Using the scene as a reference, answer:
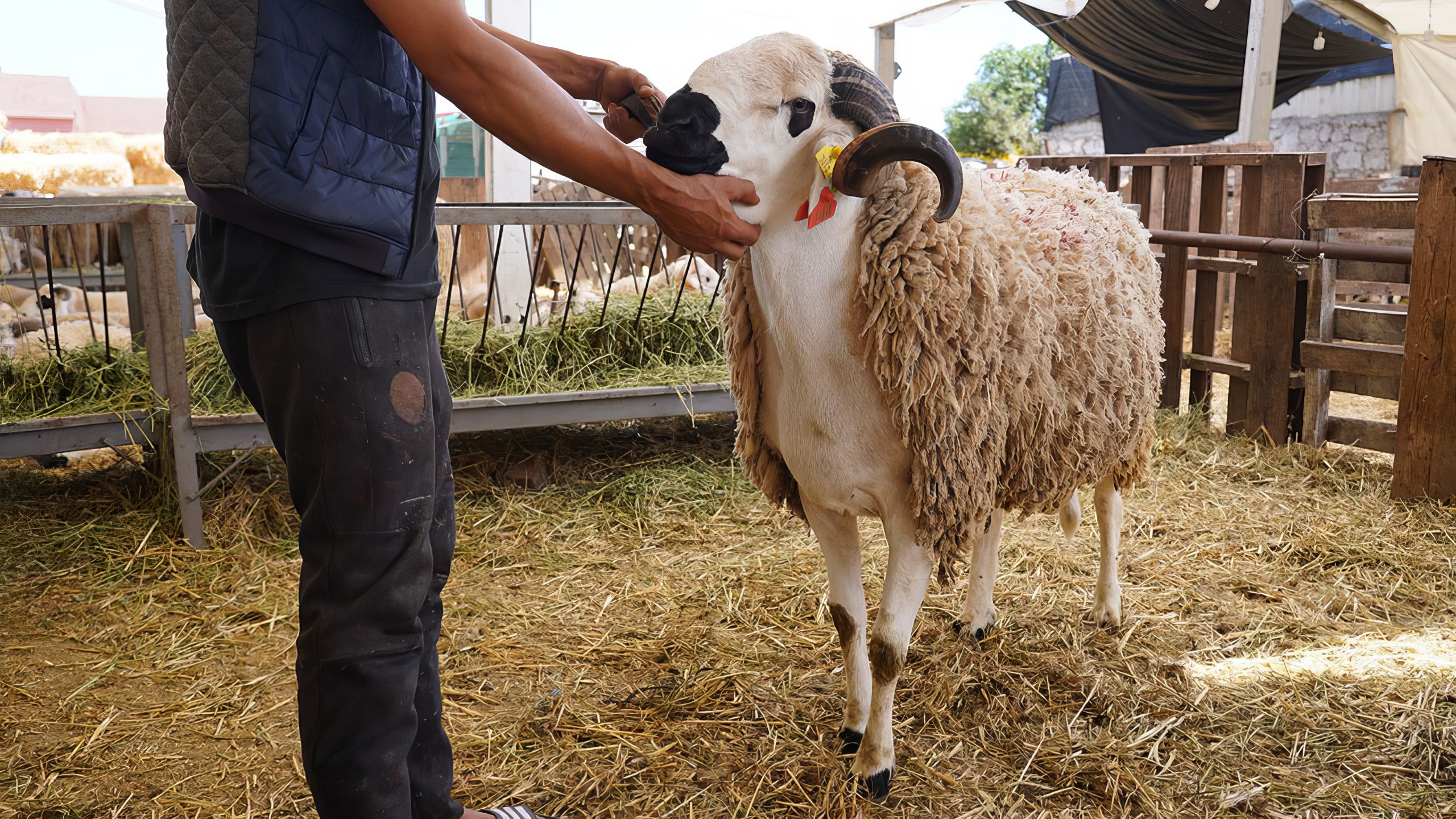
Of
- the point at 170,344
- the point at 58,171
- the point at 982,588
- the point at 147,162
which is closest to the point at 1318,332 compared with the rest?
the point at 982,588

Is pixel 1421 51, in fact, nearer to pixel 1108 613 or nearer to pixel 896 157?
pixel 1108 613

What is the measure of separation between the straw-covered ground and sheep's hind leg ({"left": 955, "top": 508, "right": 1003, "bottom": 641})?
0.19ft

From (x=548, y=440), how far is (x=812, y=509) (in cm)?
→ 308

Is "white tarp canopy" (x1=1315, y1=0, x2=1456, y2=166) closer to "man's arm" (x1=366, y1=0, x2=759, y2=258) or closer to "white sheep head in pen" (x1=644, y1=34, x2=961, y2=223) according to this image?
"white sheep head in pen" (x1=644, y1=34, x2=961, y2=223)

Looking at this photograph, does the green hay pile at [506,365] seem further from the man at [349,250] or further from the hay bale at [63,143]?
the hay bale at [63,143]

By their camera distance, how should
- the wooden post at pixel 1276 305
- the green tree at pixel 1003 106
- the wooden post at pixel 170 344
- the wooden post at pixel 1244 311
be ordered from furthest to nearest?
1. the green tree at pixel 1003 106
2. the wooden post at pixel 1244 311
3. the wooden post at pixel 1276 305
4. the wooden post at pixel 170 344

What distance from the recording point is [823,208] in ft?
6.87

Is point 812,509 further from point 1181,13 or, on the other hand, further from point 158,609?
point 1181,13

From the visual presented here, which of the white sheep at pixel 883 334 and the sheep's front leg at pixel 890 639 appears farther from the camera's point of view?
the sheep's front leg at pixel 890 639

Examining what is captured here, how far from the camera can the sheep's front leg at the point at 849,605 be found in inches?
98.4

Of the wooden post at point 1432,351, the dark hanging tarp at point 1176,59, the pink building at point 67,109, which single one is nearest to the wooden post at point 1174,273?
the wooden post at point 1432,351

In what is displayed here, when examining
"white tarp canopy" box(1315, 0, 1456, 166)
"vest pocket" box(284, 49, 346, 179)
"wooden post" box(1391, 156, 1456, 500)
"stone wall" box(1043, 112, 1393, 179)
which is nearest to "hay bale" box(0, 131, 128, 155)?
"vest pocket" box(284, 49, 346, 179)

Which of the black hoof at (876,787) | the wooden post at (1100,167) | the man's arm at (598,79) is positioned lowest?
the black hoof at (876,787)

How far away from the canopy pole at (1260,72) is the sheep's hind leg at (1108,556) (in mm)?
5433
